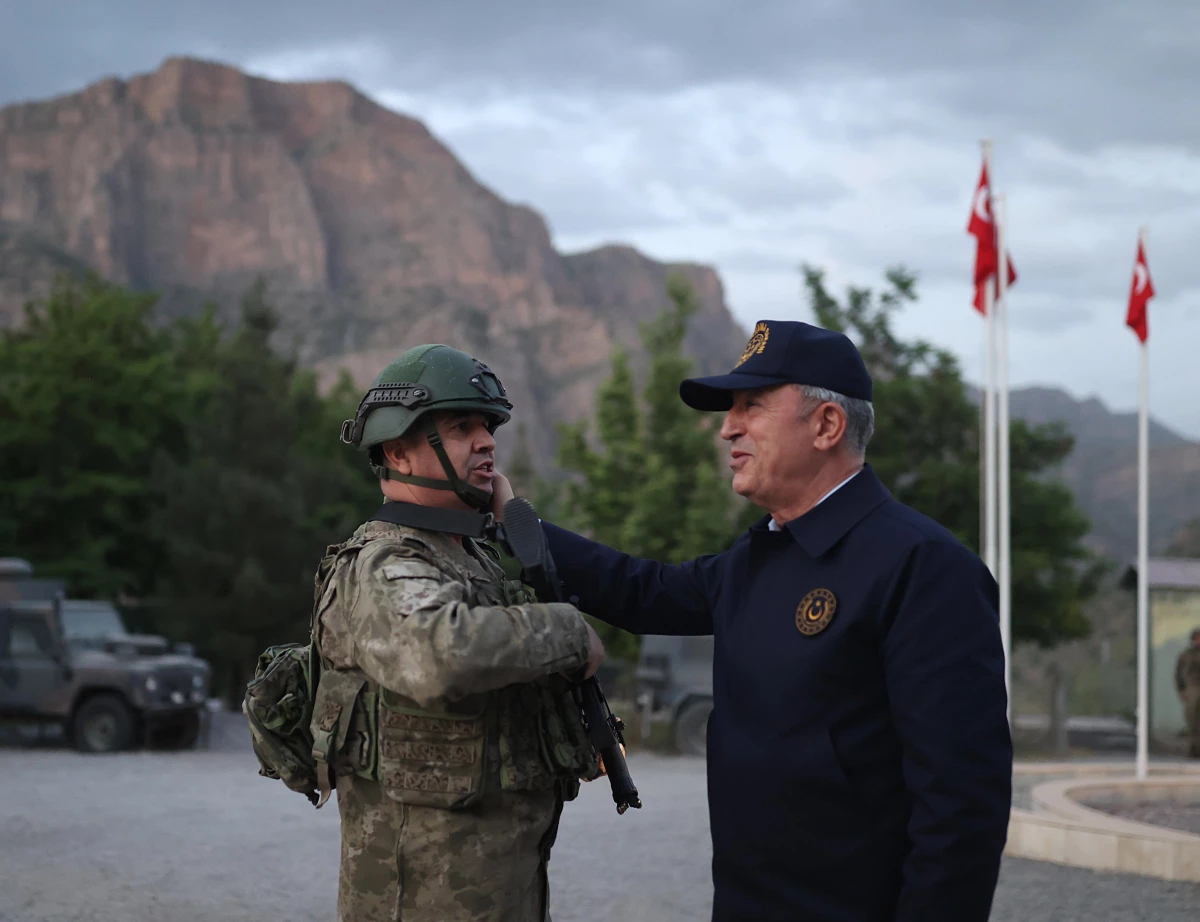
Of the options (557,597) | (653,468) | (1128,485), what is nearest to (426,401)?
(557,597)

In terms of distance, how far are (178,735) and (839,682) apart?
19.4 metres

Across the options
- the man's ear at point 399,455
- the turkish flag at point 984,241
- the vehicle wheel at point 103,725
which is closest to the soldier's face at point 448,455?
the man's ear at point 399,455

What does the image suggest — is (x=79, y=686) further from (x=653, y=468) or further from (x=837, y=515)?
(x=837, y=515)

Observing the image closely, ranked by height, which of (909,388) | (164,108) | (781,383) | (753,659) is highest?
(164,108)

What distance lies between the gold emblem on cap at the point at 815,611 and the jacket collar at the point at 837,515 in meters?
0.10

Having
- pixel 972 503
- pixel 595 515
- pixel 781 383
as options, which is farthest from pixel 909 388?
pixel 781 383

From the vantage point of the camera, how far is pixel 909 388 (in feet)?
89.2

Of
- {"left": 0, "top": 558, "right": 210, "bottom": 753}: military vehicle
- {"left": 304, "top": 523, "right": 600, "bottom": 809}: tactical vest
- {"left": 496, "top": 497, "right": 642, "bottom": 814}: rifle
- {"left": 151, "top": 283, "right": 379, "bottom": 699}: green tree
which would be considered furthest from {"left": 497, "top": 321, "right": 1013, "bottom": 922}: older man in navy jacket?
{"left": 151, "top": 283, "right": 379, "bottom": 699}: green tree

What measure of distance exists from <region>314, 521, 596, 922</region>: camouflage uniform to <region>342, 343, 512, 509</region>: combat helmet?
0.17 meters

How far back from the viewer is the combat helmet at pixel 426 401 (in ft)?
11.7

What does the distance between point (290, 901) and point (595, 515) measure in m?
19.7

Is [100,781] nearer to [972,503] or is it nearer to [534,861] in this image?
[534,861]

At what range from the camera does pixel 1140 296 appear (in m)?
14.4

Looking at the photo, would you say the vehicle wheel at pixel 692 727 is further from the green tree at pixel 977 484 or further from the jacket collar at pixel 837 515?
the jacket collar at pixel 837 515
